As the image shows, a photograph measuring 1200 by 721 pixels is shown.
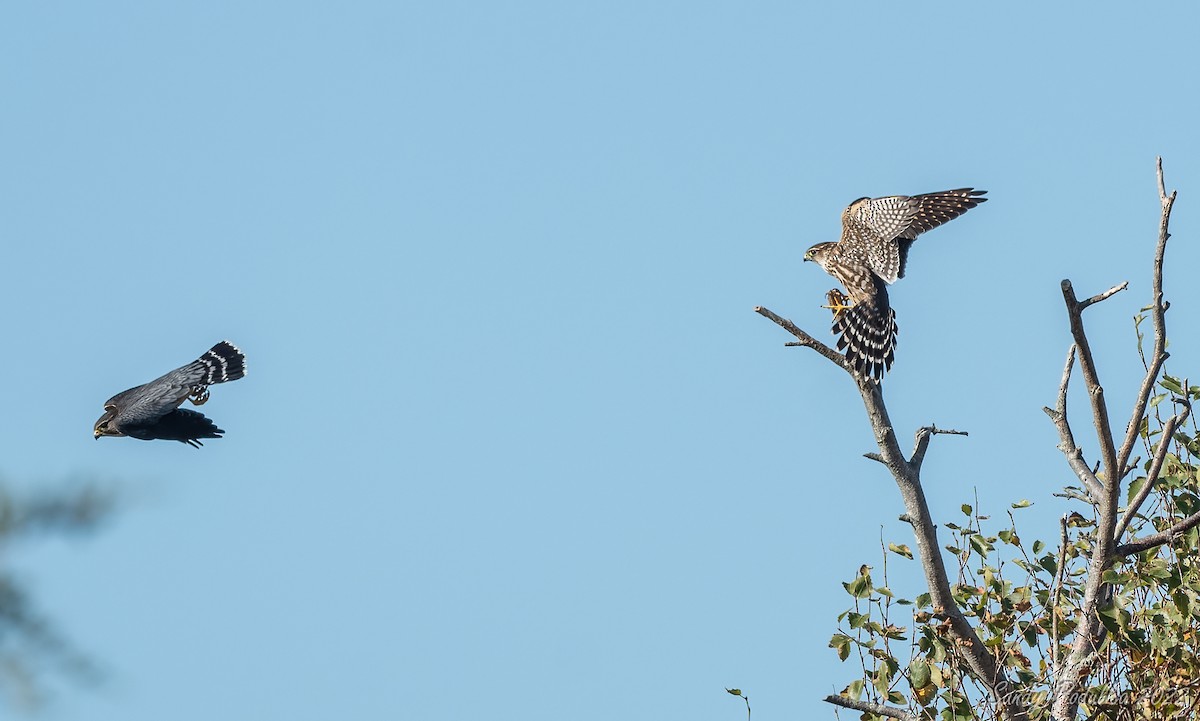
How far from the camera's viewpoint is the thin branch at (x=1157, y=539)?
6250mm

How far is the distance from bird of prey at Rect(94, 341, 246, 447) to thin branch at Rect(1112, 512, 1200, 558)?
7124 mm

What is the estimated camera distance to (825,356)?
695 cm

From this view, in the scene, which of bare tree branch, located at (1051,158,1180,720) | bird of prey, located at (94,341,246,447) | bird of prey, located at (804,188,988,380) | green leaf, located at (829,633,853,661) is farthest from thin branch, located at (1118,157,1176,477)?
bird of prey, located at (94,341,246,447)

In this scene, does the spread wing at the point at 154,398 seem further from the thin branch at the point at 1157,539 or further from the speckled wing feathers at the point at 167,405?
the thin branch at the point at 1157,539

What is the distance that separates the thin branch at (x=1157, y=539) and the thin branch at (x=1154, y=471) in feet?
0.18

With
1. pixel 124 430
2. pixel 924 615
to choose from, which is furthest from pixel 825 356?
pixel 124 430

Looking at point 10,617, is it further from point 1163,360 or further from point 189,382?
point 189,382

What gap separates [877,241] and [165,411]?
537 cm

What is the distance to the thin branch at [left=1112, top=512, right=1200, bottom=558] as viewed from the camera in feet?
20.5

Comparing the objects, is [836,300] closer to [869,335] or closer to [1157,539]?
[869,335]

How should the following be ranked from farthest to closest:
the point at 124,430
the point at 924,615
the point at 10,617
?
the point at 124,430 → the point at 924,615 → the point at 10,617

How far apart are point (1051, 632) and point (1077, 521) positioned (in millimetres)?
579

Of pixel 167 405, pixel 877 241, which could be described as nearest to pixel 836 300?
pixel 877 241

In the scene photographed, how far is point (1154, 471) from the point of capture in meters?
6.11
